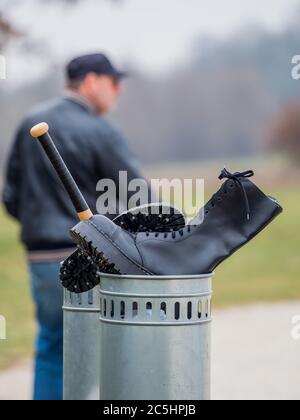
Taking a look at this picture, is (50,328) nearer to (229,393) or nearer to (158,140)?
(229,393)

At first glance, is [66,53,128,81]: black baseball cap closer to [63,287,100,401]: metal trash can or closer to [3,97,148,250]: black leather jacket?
[3,97,148,250]: black leather jacket

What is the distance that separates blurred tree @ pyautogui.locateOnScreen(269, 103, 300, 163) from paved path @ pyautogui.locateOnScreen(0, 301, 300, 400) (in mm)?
36377

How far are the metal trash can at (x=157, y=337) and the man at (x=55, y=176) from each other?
2283 millimetres

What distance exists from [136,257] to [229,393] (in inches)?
150

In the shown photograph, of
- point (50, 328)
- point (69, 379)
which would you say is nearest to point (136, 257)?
point (69, 379)

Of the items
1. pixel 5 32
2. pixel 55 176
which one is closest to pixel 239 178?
pixel 55 176

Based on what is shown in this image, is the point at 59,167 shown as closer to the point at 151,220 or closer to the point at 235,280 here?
the point at 151,220

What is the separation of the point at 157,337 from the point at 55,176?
8.75 feet

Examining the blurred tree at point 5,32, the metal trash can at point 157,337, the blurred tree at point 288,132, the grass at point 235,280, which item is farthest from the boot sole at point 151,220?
the blurred tree at point 288,132

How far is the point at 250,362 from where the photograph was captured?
27.0 feet

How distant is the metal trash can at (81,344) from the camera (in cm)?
409

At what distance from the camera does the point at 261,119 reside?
6825 centimetres

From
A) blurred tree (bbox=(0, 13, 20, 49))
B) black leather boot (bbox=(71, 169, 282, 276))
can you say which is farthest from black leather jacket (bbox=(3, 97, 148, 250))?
blurred tree (bbox=(0, 13, 20, 49))

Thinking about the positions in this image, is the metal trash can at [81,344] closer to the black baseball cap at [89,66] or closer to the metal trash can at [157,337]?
the metal trash can at [157,337]
